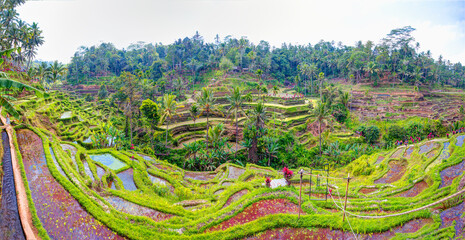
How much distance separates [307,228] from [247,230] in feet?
7.70

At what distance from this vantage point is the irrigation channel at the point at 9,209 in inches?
289

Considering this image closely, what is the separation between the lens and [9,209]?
8398 millimetres

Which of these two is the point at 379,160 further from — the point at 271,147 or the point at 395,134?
the point at 395,134

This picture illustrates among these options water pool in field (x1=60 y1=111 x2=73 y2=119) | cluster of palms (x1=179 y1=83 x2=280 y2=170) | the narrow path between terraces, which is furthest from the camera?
water pool in field (x1=60 y1=111 x2=73 y2=119)

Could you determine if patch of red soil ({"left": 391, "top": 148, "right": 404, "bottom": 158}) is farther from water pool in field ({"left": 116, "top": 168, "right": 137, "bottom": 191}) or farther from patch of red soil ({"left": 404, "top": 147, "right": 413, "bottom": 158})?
water pool in field ({"left": 116, "top": 168, "right": 137, "bottom": 191})

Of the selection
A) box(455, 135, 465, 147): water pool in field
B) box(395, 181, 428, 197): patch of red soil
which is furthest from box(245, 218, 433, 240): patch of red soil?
box(455, 135, 465, 147): water pool in field

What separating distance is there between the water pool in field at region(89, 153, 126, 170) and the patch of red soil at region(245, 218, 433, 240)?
496 inches

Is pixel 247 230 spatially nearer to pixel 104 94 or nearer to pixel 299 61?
Answer: pixel 104 94

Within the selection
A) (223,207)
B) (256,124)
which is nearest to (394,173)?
(256,124)

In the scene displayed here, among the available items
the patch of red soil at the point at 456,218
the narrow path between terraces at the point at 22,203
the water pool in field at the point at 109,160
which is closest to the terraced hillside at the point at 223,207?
the patch of red soil at the point at 456,218

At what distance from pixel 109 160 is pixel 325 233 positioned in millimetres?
16195

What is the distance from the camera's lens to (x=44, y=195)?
9.83 metres

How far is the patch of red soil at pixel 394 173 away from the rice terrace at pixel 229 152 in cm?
17

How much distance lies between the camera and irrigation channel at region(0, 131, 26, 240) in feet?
24.1
